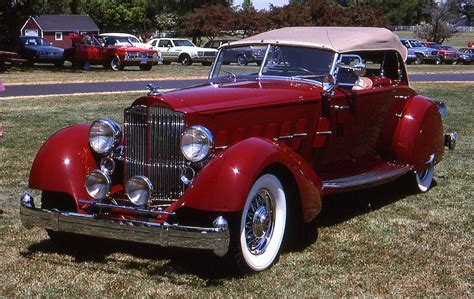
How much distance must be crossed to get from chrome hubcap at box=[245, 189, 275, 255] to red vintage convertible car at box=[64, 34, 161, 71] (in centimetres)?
2576

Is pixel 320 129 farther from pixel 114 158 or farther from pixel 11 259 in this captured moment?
pixel 11 259

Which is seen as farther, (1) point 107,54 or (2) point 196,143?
(1) point 107,54

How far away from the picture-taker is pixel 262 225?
5.01m

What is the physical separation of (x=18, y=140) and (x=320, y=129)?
6.36 meters

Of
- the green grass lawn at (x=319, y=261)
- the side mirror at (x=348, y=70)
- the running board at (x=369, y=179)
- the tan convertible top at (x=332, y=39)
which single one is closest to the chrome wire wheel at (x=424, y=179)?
the green grass lawn at (x=319, y=261)

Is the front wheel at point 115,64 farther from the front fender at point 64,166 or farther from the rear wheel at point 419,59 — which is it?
the front fender at point 64,166

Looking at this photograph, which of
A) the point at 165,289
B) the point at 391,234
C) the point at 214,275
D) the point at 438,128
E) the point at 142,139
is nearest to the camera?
the point at 165,289

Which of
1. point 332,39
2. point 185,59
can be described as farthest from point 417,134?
point 185,59

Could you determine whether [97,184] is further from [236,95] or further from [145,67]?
[145,67]

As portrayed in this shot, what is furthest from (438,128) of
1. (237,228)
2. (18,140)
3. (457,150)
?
(18,140)

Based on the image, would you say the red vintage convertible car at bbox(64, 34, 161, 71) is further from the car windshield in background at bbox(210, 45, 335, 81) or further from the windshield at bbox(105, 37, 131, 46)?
the car windshield in background at bbox(210, 45, 335, 81)

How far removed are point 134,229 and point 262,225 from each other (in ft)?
3.16

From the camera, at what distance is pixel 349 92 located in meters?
6.43

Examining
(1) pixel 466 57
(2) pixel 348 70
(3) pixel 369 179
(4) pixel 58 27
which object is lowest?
(4) pixel 58 27
